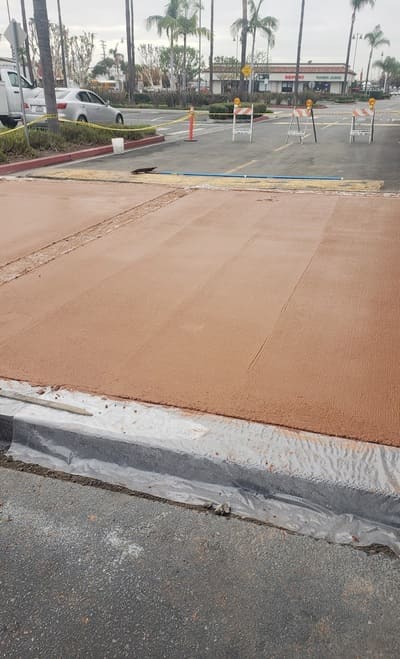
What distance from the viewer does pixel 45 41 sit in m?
14.8

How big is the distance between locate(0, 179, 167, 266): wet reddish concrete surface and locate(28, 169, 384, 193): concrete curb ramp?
0.59 metres

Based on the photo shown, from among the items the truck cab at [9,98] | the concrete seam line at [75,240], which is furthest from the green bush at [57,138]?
the concrete seam line at [75,240]

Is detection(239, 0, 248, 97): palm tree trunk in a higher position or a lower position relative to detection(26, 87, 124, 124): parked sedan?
higher

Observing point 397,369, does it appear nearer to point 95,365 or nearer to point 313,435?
point 313,435

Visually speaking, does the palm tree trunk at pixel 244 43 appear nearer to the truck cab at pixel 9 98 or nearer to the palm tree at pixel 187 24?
the palm tree at pixel 187 24

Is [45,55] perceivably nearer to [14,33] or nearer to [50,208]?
[14,33]

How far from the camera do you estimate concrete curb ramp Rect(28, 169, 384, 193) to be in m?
10.1

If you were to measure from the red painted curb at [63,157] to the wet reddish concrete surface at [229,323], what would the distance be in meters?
6.64

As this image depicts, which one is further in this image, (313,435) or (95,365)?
(95,365)

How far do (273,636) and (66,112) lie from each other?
61.7ft

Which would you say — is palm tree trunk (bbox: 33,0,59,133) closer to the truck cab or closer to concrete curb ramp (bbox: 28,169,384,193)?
concrete curb ramp (bbox: 28,169,384,193)

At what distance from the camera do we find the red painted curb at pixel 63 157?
12.4 m

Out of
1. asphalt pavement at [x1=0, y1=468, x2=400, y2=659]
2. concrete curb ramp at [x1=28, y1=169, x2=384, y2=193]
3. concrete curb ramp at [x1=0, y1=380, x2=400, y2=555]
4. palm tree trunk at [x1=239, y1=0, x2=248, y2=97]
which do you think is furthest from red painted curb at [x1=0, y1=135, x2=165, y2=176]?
palm tree trunk at [x1=239, y1=0, x2=248, y2=97]

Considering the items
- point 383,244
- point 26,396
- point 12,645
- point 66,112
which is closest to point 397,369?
point 26,396
